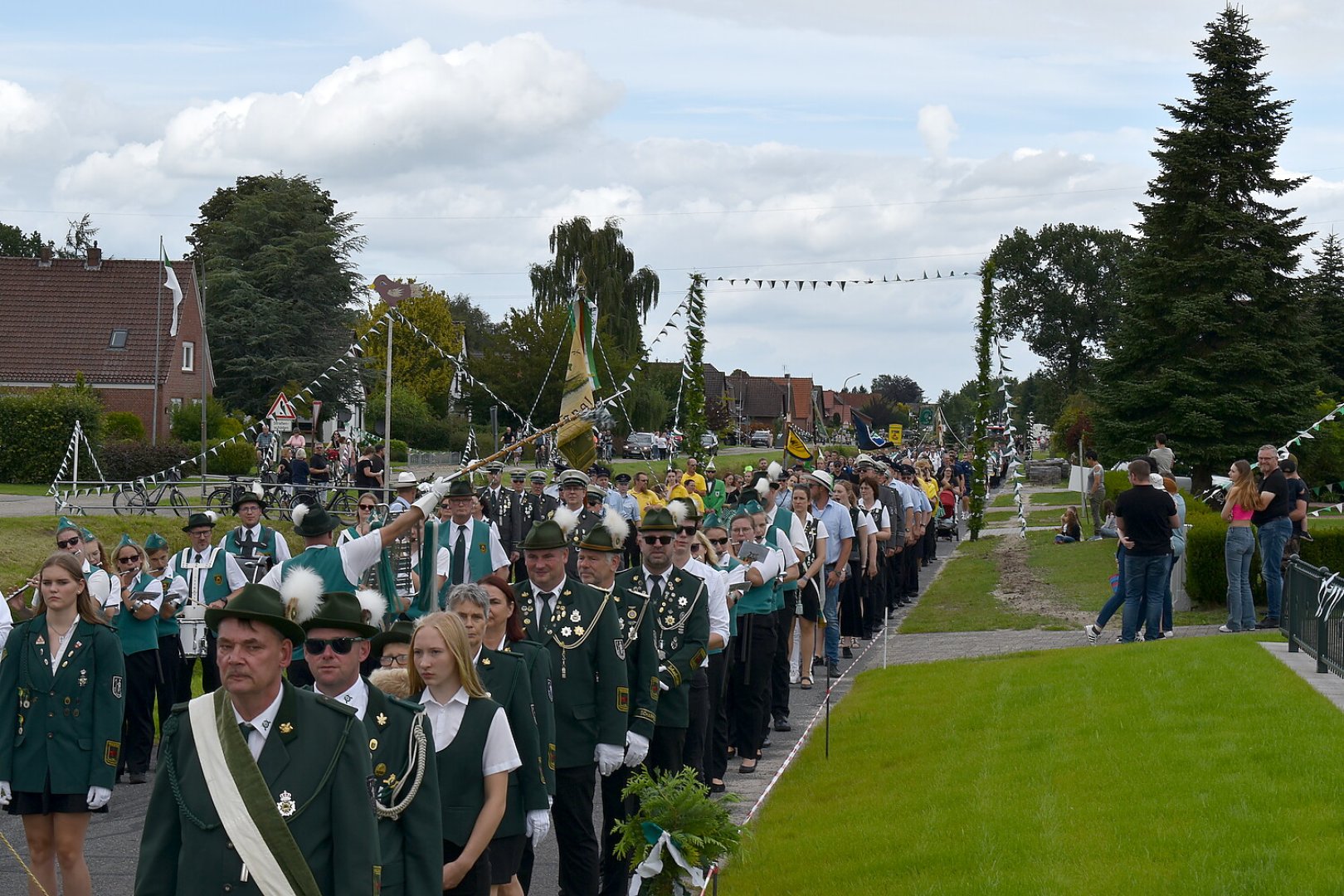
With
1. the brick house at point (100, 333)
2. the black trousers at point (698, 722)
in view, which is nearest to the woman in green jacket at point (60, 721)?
the black trousers at point (698, 722)

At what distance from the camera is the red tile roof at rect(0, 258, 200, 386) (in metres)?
56.9

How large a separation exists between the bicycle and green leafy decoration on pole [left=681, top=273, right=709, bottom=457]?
9727 mm

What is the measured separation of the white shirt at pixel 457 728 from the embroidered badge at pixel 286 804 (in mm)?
1533

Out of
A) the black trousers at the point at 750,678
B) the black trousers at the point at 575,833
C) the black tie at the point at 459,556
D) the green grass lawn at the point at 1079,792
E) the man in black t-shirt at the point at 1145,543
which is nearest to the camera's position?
the black trousers at the point at 575,833

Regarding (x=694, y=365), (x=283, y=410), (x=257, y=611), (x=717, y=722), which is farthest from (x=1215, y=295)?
(x=257, y=611)

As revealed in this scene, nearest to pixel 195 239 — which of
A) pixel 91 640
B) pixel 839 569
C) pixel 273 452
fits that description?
pixel 273 452

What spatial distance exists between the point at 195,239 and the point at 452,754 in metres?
83.8

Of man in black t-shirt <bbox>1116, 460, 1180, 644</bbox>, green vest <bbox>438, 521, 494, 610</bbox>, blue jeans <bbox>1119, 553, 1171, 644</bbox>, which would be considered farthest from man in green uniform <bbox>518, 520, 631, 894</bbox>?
blue jeans <bbox>1119, 553, 1171, 644</bbox>

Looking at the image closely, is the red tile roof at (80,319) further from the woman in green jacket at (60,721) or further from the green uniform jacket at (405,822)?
the green uniform jacket at (405,822)

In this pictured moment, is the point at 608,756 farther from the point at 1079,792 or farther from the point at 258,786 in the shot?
the point at 258,786

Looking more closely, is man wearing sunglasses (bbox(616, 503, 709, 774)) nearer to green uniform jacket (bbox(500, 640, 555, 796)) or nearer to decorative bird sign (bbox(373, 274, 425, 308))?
green uniform jacket (bbox(500, 640, 555, 796))

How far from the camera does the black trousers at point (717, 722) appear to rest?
33.7ft

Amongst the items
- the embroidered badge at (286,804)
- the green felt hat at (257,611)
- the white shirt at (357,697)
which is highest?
the green felt hat at (257,611)

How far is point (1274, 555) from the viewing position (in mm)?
16922
